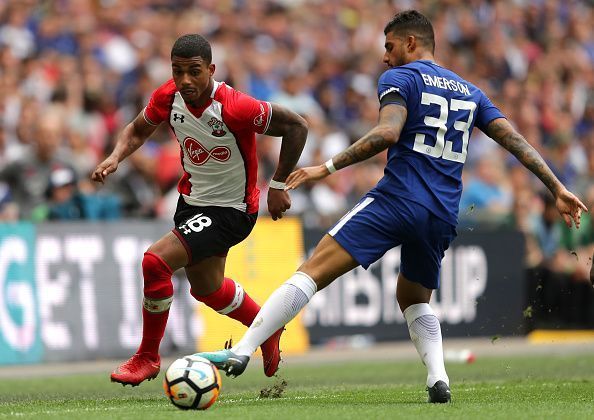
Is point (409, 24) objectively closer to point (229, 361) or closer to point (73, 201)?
point (229, 361)

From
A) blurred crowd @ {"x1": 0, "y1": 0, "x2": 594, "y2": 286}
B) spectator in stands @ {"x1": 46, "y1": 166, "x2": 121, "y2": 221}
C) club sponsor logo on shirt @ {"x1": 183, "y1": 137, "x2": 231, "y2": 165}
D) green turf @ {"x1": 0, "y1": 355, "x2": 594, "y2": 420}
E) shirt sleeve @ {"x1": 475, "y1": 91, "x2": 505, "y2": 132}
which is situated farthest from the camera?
blurred crowd @ {"x1": 0, "y1": 0, "x2": 594, "y2": 286}

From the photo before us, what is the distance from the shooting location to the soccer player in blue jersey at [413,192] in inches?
308

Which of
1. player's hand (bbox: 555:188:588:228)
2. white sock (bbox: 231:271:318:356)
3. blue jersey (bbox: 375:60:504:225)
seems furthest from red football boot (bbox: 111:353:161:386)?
player's hand (bbox: 555:188:588:228)

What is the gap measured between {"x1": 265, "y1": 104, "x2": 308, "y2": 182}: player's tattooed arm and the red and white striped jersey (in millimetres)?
72

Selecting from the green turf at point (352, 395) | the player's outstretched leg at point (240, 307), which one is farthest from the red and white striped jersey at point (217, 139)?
the green turf at point (352, 395)

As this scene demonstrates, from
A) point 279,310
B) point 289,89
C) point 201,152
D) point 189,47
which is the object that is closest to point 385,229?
point 279,310

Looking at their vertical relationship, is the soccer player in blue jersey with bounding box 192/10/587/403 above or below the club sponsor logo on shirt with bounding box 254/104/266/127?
below

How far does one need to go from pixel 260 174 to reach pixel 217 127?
7220 mm

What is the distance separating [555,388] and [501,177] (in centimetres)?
918

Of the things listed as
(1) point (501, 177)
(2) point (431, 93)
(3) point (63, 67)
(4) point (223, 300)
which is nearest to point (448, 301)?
(1) point (501, 177)

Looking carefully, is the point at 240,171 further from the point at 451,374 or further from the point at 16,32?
the point at 16,32

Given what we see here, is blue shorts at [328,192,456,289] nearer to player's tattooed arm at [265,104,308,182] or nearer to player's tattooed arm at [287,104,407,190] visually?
player's tattooed arm at [287,104,407,190]

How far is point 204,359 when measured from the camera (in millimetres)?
7652

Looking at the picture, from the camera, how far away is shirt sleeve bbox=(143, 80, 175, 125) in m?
8.95
